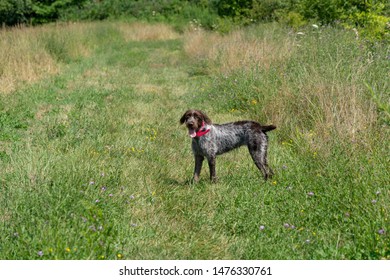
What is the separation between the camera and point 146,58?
61.8 feet

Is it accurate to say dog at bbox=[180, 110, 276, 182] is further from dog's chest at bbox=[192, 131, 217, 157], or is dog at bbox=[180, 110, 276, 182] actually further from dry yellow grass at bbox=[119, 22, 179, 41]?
dry yellow grass at bbox=[119, 22, 179, 41]

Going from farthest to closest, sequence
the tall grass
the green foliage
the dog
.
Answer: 1. the green foliage
2. the tall grass
3. the dog

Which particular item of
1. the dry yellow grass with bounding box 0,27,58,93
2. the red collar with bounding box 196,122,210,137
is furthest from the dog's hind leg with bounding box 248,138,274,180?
the dry yellow grass with bounding box 0,27,58,93

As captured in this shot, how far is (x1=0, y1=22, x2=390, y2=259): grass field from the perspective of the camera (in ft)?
13.4

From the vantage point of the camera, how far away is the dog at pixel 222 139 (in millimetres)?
5973

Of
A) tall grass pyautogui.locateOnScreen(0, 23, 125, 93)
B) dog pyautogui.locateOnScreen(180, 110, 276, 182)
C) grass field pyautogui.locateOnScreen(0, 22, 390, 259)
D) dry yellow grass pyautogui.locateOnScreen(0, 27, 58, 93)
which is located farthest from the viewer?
tall grass pyautogui.locateOnScreen(0, 23, 125, 93)

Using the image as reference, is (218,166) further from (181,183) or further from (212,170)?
(181,183)

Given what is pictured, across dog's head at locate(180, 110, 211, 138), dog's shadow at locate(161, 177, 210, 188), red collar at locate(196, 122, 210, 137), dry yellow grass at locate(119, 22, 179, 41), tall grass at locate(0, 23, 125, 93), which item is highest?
dog's head at locate(180, 110, 211, 138)

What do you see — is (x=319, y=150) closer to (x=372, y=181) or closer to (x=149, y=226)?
(x=372, y=181)

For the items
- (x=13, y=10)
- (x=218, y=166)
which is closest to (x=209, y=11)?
(x=13, y=10)

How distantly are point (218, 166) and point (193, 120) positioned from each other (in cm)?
120

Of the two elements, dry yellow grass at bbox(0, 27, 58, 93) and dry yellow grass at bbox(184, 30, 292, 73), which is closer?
dry yellow grass at bbox(184, 30, 292, 73)

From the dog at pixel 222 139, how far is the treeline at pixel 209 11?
4683 mm
